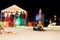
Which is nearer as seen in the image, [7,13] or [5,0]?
[7,13]

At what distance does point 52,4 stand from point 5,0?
989 cm

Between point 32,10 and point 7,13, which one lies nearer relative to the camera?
point 7,13

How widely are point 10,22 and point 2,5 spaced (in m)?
20.1

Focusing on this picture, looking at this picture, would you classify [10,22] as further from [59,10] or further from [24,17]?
[59,10]

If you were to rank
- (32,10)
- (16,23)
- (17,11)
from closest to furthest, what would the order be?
(17,11) < (16,23) < (32,10)

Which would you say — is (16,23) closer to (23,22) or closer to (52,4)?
(23,22)

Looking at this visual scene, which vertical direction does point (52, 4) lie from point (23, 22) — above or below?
above

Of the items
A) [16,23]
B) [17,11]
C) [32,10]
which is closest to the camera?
[17,11]

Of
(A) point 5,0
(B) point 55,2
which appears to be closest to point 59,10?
(B) point 55,2

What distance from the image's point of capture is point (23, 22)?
118 feet

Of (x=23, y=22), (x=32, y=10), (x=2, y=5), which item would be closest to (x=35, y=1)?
(x=32, y=10)

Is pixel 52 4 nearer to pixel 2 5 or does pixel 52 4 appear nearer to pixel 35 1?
pixel 35 1

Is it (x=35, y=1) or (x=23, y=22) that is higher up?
(x=35, y=1)

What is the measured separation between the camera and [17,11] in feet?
108
